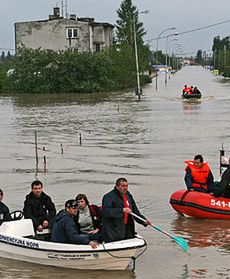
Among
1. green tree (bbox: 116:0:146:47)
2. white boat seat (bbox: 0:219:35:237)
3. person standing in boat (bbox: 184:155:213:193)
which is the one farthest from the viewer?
green tree (bbox: 116:0:146:47)

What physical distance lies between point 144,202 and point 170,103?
122 ft

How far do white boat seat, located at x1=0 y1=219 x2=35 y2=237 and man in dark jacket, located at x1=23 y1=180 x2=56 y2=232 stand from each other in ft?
0.76

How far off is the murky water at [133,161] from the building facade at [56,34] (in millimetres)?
34634

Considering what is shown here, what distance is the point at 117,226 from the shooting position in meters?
10.1

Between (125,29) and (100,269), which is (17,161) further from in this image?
A: (125,29)

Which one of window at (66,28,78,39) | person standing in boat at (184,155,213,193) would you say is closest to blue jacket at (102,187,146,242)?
person standing in boat at (184,155,213,193)

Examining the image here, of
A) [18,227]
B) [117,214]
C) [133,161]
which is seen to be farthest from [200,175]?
[133,161]

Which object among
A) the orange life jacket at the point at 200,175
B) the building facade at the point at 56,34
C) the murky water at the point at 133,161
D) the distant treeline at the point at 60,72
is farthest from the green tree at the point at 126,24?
the orange life jacket at the point at 200,175

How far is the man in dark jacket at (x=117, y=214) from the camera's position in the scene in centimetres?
994

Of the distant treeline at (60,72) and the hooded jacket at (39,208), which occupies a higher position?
the distant treeline at (60,72)

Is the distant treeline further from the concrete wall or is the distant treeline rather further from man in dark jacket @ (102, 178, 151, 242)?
man in dark jacket @ (102, 178, 151, 242)

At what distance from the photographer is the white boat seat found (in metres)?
10.9

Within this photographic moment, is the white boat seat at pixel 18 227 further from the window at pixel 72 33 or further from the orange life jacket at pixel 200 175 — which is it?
the window at pixel 72 33

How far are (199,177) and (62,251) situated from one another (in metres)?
4.75
